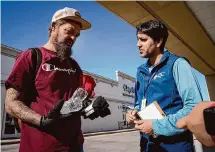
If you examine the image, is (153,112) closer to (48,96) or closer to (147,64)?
(147,64)

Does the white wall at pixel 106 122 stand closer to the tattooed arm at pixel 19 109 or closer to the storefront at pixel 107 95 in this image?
the storefront at pixel 107 95

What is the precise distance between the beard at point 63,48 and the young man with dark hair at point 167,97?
784 mm

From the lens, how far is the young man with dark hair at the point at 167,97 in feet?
4.67

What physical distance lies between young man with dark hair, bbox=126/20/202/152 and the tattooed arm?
0.82m

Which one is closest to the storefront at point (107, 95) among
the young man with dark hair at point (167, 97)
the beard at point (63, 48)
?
the beard at point (63, 48)

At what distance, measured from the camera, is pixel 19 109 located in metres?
1.41

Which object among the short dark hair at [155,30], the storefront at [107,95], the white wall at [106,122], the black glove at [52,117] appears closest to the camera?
the black glove at [52,117]

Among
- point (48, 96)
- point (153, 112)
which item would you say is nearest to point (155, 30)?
point (153, 112)

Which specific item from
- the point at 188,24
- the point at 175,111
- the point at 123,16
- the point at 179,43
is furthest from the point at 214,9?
the point at 175,111


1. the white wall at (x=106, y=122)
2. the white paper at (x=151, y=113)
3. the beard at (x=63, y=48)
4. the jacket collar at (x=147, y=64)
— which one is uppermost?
the beard at (x=63, y=48)

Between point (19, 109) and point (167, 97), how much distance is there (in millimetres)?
1202

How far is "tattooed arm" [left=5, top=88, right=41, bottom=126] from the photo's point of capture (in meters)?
1.38

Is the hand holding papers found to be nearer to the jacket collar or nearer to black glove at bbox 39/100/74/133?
the jacket collar

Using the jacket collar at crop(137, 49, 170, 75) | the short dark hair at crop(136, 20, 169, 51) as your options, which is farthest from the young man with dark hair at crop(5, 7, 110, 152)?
the short dark hair at crop(136, 20, 169, 51)
